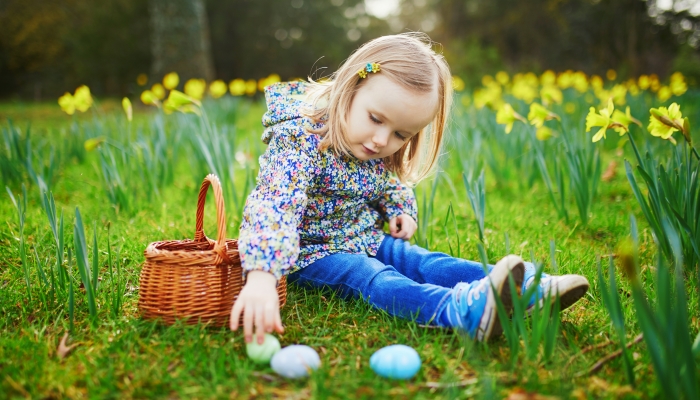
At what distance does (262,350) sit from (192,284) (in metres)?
0.29

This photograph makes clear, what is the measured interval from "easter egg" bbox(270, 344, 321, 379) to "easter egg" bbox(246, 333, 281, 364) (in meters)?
0.03

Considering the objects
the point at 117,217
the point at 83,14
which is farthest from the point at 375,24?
the point at 117,217

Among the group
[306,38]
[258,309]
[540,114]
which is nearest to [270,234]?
[258,309]

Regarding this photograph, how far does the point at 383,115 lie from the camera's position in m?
1.50

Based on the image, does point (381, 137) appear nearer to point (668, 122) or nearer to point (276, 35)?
point (668, 122)

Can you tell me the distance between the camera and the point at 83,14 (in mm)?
12016

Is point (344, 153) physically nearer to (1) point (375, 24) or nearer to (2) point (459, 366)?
(2) point (459, 366)

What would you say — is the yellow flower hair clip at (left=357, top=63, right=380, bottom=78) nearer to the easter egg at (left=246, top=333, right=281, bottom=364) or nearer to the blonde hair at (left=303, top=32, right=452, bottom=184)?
the blonde hair at (left=303, top=32, right=452, bottom=184)

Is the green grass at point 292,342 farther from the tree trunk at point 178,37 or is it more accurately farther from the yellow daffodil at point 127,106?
the tree trunk at point 178,37

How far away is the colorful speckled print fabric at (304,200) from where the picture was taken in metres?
1.31

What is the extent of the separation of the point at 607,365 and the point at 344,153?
3.11 ft

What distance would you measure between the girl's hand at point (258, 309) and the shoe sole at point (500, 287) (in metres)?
0.51

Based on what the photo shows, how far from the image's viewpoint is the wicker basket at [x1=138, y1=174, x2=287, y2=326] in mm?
1329

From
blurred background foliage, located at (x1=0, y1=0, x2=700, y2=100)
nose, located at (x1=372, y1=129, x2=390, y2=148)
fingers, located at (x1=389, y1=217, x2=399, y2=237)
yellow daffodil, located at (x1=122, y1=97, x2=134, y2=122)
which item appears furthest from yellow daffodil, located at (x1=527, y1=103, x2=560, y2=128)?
blurred background foliage, located at (x1=0, y1=0, x2=700, y2=100)
